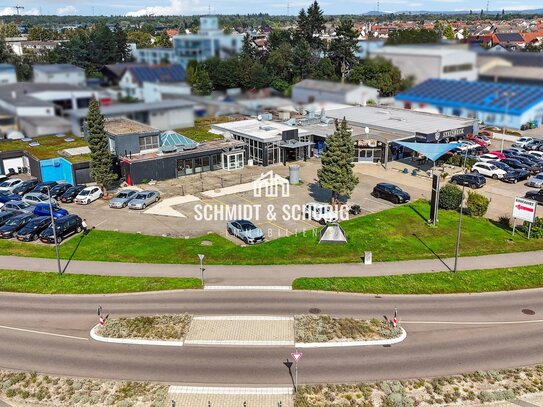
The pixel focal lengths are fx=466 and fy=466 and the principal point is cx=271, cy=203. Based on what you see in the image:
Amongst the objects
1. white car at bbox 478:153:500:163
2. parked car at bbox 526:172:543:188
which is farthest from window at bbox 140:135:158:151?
parked car at bbox 526:172:543:188

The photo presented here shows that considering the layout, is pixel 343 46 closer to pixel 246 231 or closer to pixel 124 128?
pixel 124 128

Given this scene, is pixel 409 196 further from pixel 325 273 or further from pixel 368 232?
pixel 325 273

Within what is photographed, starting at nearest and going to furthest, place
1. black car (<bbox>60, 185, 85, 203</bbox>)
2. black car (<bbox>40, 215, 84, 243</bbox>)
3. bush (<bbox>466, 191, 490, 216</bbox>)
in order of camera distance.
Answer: black car (<bbox>40, 215, 84, 243</bbox>) → bush (<bbox>466, 191, 490, 216</bbox>) → black car (<bbox>60, 185, 85, 203</bbox>)

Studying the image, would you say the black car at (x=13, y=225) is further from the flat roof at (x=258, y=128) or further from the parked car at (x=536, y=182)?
the parked car at (x=536, y=182)

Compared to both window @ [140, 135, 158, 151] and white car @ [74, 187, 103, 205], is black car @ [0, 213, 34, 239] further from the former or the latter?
window @ [140, 135, 158, 151]

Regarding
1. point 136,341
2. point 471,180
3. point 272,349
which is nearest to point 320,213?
point 272,349

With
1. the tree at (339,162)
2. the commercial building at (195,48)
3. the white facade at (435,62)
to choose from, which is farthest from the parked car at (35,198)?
the white facade at (435,62)
